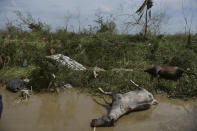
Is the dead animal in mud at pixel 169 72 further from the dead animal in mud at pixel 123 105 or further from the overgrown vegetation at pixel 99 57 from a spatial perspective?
the dead animal in mud at pixel 123 105

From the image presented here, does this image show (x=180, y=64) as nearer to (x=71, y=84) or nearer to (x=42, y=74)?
(x=71, y=84)

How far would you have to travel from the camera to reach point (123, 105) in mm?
3361

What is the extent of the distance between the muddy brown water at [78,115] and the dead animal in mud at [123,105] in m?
0.09

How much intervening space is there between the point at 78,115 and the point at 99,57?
339 centimetres

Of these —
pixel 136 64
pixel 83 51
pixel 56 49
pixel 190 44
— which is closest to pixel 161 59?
pixel 136 64

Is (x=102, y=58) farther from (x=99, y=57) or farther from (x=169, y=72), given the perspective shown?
(x=169, y=72)

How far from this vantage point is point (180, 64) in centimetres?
537

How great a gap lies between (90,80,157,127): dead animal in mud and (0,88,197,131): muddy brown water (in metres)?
0.09

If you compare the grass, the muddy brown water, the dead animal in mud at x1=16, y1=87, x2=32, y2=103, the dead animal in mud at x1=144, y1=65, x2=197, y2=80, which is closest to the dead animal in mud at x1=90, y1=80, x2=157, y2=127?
the muddy brown water

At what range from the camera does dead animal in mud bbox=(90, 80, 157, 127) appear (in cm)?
304

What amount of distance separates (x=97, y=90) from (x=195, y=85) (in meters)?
2.21

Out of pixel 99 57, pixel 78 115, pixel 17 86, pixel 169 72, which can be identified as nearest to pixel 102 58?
pixel 99 57

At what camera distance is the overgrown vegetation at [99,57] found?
4555 mm

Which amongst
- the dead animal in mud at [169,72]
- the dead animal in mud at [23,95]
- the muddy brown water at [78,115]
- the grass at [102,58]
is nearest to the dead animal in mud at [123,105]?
the muddy brown water at [78,115]
